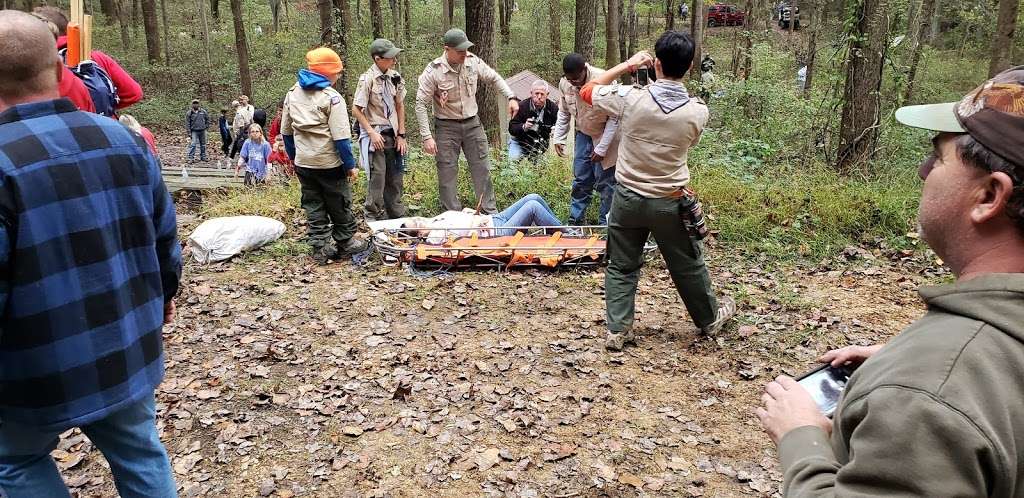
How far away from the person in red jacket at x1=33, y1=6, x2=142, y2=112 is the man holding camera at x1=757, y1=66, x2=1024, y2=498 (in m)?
4.75

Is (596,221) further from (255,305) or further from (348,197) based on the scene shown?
(255,305)

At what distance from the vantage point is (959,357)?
1137 mm

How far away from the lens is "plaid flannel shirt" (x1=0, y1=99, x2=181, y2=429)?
2.08 m

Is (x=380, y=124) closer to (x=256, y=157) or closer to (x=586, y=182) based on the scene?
(x=586, y=182)

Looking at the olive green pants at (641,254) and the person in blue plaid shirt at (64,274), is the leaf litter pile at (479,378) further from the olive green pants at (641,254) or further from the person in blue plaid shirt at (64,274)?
the person in blue plaid shirt at (64,274)

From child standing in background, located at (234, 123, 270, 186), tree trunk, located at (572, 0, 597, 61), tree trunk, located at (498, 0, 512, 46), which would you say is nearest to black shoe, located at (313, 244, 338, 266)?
child standing in background, located at (234, 123, 270, 186)

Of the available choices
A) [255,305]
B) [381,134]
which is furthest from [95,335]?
[381,134]

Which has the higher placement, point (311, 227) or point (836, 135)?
point (836, 135)

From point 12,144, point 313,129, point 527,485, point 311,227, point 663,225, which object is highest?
point 12,144

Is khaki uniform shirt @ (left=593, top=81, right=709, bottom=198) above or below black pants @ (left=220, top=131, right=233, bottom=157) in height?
above

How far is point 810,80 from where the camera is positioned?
18.2m

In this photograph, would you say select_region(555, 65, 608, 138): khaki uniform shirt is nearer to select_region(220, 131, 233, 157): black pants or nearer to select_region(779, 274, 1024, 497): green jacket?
select_region(779, 274, 1024, 497): green jacket

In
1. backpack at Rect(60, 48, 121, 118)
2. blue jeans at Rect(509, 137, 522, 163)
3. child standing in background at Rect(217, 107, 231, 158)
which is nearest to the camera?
backpack at Rect(60, 48, 121, 118)

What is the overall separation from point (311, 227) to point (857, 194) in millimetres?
6186
